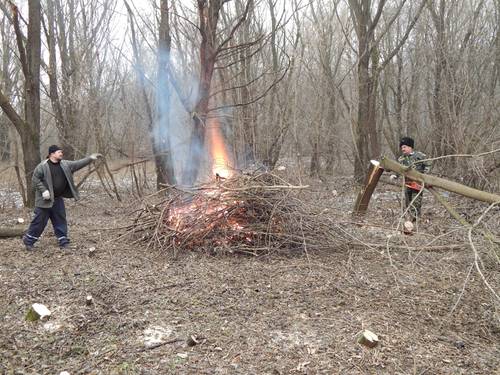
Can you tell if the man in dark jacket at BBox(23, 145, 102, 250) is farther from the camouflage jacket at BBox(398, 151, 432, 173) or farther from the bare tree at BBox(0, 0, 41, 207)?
the camouflage jacket at BBox(398, 151, 432, 173)

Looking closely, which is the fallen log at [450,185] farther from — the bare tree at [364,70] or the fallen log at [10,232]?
the bare tree at [364,70]

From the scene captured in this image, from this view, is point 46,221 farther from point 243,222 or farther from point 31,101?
point 31,101

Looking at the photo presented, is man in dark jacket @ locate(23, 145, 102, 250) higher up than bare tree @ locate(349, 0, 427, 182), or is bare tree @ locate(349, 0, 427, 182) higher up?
bare tree @ locate(349, 0, 427, 182)

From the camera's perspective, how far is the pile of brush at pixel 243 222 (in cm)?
588

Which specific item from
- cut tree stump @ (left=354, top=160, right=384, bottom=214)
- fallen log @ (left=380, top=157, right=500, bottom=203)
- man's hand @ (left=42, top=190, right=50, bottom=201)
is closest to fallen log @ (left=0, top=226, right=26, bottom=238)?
man's hand @ (left=42, top=190, right=50, bottom=201)

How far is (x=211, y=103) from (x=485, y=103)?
8107mm

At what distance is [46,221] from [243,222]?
2894 mm

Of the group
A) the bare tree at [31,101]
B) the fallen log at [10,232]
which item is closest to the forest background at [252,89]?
the bare tree at [31,101]

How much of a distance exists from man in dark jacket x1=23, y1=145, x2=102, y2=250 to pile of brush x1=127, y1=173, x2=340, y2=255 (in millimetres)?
1351

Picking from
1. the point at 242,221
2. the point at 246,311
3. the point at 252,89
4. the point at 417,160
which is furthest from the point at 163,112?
the point at 246,311

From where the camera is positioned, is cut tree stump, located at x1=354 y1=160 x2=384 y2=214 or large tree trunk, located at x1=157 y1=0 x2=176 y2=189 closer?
cut tree stump, located at x1=354 y1=160 x2=384 y2=214

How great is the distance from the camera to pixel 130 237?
259 inches

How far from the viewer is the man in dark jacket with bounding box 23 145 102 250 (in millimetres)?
5988

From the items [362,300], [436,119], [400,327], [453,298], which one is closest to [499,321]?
[453,298]
